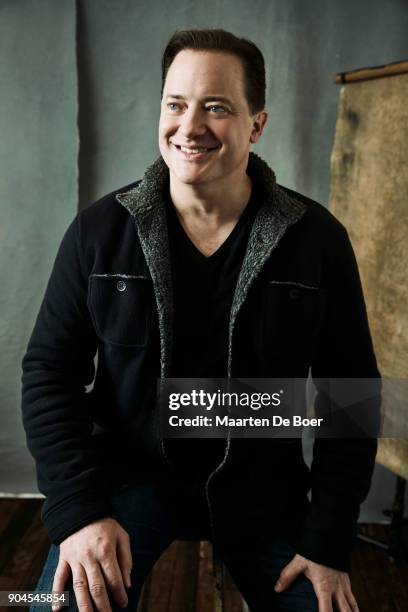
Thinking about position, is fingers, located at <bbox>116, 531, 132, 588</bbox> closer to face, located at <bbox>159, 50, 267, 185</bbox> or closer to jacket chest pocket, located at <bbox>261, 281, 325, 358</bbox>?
jacket chest pocket, located at <bbox>261, 281, 325, 358</bbox>

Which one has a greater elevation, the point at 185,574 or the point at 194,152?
the point at 194,152

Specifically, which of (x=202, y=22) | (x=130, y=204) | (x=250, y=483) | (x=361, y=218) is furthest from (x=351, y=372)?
(x=202, y=22)

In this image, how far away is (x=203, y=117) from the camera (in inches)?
49.6

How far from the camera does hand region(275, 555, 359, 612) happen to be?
1.20m

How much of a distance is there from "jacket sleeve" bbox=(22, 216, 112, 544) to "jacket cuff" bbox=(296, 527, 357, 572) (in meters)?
0.39

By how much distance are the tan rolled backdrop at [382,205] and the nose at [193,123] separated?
814 mm

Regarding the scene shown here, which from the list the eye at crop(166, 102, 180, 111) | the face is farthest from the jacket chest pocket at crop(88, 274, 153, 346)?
the eye at crop(166, 102, 180, 111)

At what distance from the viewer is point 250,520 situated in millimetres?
1284

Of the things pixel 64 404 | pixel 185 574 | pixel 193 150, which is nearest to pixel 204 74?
pixel 193 150

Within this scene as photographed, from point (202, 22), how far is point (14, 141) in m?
0.76

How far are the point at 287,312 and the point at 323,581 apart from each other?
1.74 ft

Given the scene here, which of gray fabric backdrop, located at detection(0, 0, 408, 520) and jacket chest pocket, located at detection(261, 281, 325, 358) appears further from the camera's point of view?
gray fabric backdrop, located at detection(0, 0, 408, 520)

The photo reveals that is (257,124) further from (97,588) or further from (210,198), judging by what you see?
(97,588)

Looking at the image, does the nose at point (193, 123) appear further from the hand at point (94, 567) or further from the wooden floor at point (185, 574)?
the wooden floor at point (185, 574)
